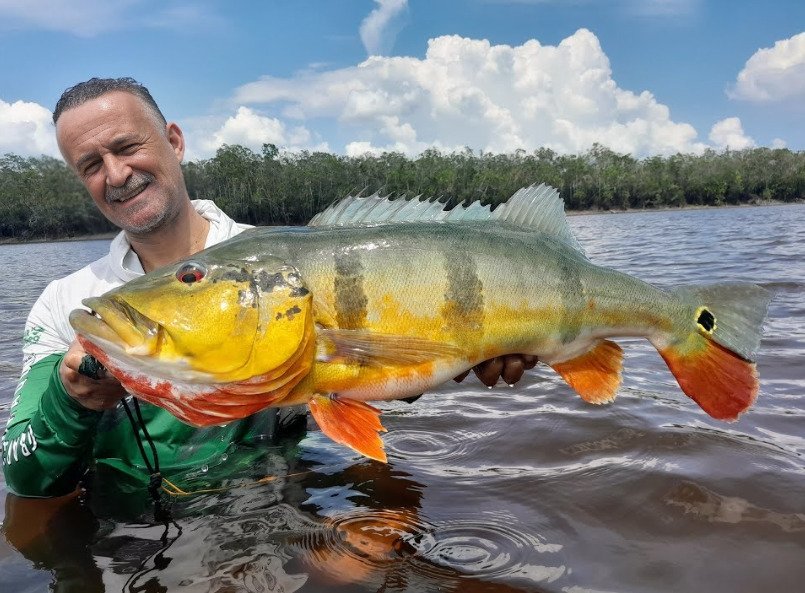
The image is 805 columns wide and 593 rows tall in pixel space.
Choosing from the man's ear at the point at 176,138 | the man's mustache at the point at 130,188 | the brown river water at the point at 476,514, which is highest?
the man's ear at the point at 176,138

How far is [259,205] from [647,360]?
68.8m

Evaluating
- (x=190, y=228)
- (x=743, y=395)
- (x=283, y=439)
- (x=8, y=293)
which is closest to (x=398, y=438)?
(x=283, y=439)

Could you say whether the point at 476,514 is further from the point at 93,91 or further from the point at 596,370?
the point at 93,91

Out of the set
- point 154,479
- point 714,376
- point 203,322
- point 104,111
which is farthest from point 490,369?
point 104,111

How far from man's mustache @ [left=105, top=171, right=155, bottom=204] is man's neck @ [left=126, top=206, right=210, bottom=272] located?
25cm

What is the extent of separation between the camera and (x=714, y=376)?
9.71 ft

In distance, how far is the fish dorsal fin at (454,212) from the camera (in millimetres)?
2803

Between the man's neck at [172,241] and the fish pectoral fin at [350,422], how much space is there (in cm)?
185

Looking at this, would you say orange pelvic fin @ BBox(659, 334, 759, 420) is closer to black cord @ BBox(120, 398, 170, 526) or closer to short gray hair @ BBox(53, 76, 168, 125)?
black cord @ BBox(120, 398, 170, 526)

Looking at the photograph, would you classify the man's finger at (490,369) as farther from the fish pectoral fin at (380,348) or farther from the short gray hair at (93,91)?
the short gray hair at (93,91)

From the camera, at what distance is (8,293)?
17.7 meters

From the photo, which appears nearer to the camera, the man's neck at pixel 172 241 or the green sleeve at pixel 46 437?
the green sleeve at pixel 46 437

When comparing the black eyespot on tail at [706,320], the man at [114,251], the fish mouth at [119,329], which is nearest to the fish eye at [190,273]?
the fish mouth at [119,329]

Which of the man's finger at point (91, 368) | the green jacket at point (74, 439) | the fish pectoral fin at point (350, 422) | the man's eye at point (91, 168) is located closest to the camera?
the fish pectoral fin at point (350, 422)
